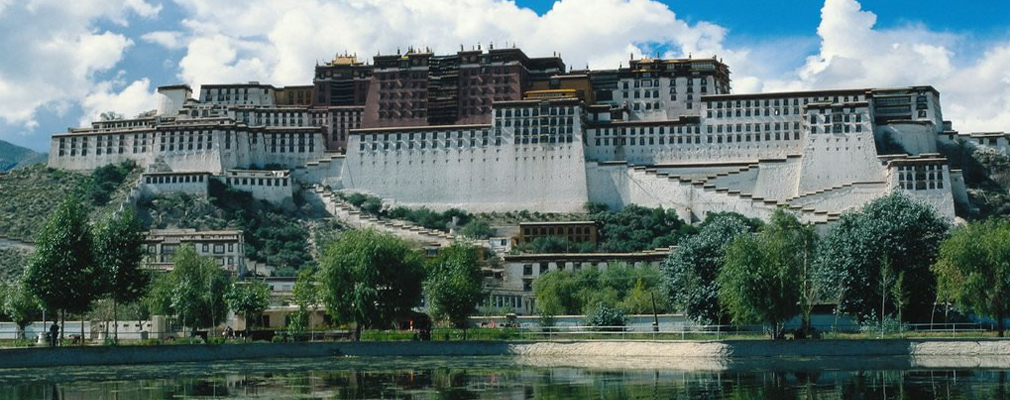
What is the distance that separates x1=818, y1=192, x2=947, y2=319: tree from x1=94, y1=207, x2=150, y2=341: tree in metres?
28.7

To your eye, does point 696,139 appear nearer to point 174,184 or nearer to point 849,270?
point 174,184

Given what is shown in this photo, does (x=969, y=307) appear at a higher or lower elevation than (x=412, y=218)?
lower

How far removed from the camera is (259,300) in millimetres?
64375

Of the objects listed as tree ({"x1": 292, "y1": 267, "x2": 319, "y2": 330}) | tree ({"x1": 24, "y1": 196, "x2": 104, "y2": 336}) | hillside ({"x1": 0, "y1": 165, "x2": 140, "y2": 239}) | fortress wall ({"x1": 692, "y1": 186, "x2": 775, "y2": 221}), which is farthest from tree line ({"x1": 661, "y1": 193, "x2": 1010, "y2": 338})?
hillside ({"x1": 0, "y1": 165, "x2": 140, "y2": 239})

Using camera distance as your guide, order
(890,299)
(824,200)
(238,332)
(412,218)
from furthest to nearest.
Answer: (412,218) → (824,200) → (238,332) → (890,299)

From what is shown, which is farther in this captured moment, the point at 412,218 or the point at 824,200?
the point at 412,218

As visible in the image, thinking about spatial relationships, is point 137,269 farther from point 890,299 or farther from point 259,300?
point 890,299

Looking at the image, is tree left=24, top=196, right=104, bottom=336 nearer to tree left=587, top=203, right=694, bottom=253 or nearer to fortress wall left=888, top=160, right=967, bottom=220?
tree left=587, top=203, right=694, bottom=253

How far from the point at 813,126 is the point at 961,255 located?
53400 millimetres

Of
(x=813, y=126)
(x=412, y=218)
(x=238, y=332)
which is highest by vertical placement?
(x=813, y=126)

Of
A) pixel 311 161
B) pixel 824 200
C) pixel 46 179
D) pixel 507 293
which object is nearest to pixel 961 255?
pixel 507 293

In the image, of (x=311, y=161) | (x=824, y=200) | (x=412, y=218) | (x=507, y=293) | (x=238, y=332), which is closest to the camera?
(x=238, y=332)

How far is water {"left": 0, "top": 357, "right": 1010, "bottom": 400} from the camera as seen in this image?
3559 centimetres

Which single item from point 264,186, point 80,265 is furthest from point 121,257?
point 264,186
